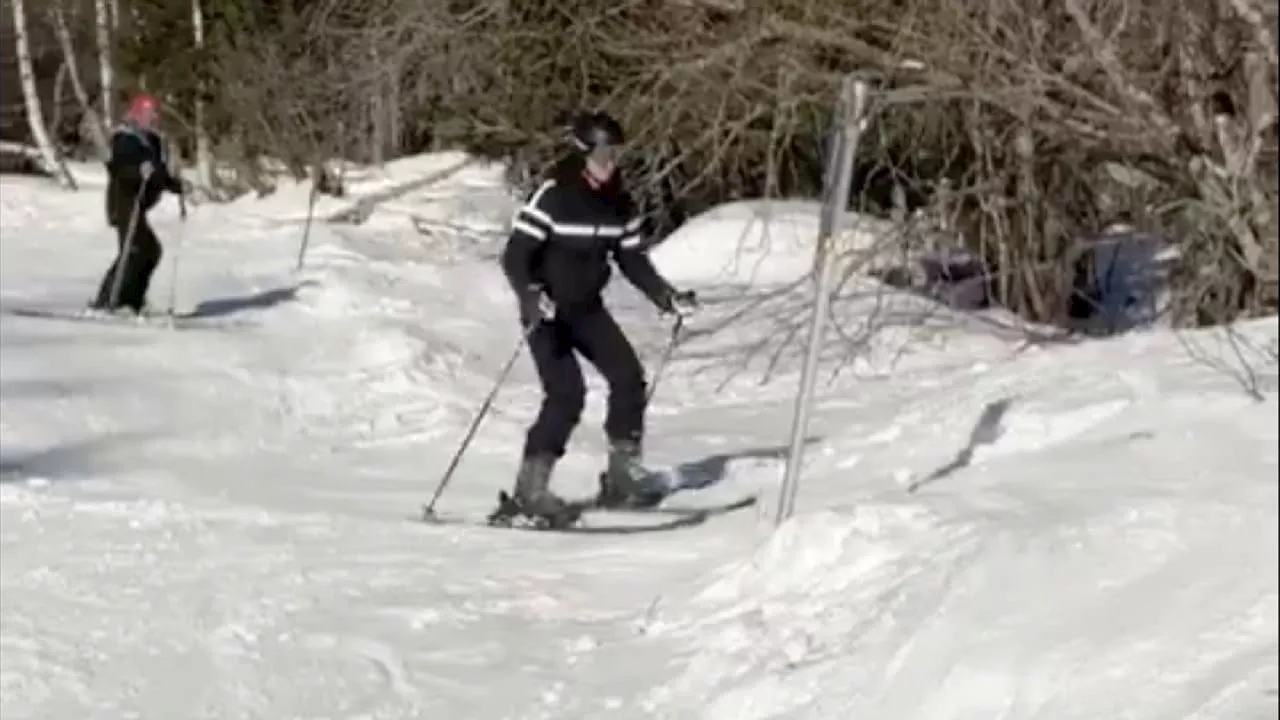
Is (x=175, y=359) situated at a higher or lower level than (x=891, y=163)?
lower

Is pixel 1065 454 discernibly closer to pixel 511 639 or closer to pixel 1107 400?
pixel 1107 400

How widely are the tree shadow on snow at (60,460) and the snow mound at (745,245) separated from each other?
6134 mm

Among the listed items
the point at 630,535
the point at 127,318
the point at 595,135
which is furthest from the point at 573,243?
the point at 127,318

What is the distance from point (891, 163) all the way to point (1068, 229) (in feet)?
4.57

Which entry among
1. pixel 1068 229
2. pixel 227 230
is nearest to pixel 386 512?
pixel 1068 229

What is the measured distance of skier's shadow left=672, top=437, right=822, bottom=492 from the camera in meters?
10.6

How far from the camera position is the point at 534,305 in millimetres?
9477

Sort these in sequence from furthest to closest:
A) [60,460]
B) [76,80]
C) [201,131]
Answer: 1. [201,131]
2. [76,80]
3. [60,460]

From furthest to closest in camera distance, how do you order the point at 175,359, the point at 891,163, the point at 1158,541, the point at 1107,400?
the point at 891,163 → the point at 175,359 → the point at 1107,400 → the point at 1158,541

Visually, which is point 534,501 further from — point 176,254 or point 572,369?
point 176,254

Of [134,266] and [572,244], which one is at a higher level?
[572,244]

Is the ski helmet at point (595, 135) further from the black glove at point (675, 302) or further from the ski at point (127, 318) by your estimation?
the ski at point (127, 318)

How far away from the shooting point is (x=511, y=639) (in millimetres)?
7836

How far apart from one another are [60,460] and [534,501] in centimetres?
261
